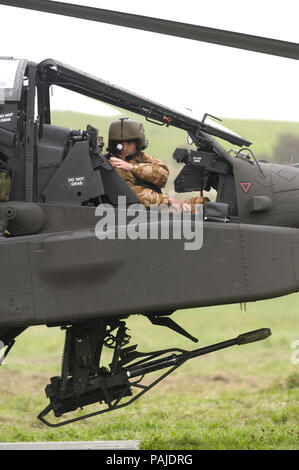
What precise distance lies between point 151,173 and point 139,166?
0.42 feet

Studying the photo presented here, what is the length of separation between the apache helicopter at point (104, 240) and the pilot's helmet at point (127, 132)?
0.24 meters

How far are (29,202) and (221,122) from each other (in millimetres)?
1997

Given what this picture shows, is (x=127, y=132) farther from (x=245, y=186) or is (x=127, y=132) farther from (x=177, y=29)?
(x=177, y=29)

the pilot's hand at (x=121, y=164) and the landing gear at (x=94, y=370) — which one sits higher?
the pilot's hand at (x=121, y=164)

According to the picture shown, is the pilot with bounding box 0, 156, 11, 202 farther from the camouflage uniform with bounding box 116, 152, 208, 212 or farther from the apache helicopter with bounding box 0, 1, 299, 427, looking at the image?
A: the camouflage uniform with bounding box 116, 152, 208, 212

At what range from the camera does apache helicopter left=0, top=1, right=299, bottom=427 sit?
515cm

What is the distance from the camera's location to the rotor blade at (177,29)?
14.3ft

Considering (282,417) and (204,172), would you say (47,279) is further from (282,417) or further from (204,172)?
(282,417)

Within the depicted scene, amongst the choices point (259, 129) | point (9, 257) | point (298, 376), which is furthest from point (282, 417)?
point (9, 257)

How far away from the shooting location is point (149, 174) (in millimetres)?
5988

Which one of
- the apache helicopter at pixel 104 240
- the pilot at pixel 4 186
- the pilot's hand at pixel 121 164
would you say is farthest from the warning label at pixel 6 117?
the pilot's hand at pixel 121 164

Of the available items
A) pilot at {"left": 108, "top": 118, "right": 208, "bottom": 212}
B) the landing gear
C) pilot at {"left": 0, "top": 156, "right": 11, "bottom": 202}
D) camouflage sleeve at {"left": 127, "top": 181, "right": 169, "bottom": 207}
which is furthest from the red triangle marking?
pilot at {"left": 0, "top": 156, "right": 11, "bottom": 202}

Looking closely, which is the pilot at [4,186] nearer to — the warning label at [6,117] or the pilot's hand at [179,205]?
the warning label at [6,117]

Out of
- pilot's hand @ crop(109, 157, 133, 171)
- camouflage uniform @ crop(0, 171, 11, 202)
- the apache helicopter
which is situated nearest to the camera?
the apache helicopter
